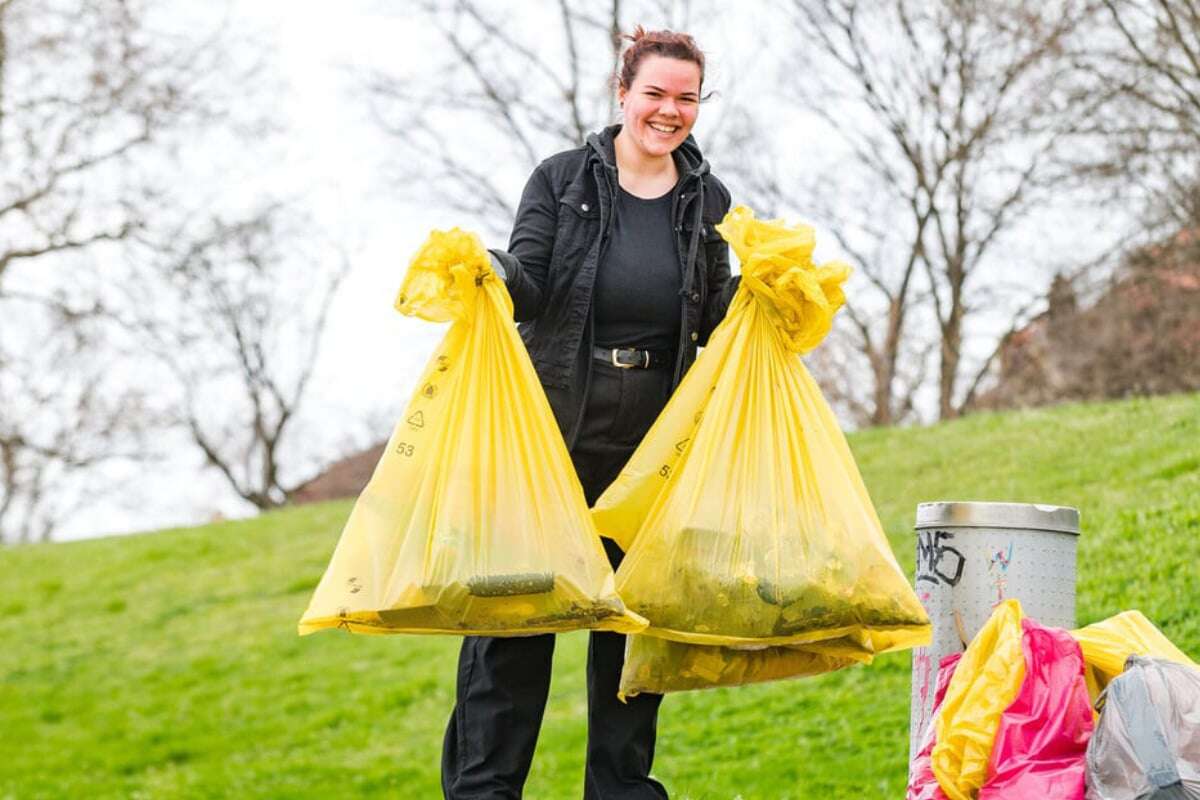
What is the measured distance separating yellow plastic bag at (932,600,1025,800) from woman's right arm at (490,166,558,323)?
3.82 feet

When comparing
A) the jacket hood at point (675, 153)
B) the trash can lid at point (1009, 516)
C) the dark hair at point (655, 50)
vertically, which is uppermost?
the dark hair at point (655, 50)

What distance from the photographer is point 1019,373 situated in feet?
71.8

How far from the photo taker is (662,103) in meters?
2.97

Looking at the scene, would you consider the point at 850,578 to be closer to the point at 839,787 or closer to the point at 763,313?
the point at 763,313

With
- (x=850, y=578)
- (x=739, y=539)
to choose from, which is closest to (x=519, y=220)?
(x=739, y=539)

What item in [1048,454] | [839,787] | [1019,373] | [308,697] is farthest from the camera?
[1019,373]

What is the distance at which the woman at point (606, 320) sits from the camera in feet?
9.75

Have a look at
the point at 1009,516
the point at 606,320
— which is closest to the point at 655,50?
the point at 606,320

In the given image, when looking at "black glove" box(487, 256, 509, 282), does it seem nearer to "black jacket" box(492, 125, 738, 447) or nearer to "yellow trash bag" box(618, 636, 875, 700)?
"black jacket" box(492, 125, 738, 447)

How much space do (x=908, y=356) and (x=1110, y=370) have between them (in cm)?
377

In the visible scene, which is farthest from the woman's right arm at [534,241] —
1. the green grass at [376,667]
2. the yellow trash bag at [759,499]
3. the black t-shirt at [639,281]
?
the green grass at [376,667]

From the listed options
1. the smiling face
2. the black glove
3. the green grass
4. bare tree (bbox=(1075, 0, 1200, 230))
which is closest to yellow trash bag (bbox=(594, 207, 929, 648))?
the smiling face

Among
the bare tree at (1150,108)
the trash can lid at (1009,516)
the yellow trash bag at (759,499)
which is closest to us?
the yellow trash bag at (759,499)

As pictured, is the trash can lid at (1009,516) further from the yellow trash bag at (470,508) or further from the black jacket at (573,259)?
the yellow trash bag at (470,508)
